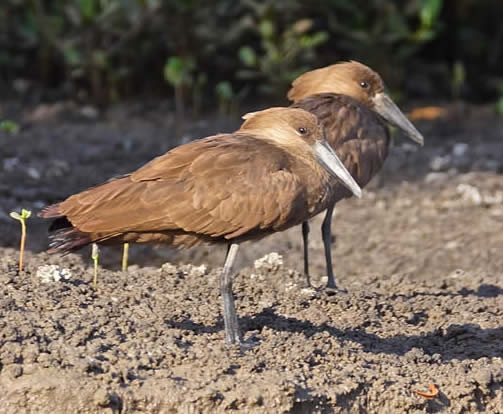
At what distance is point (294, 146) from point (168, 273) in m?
1.07

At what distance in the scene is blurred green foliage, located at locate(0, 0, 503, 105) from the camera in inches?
366

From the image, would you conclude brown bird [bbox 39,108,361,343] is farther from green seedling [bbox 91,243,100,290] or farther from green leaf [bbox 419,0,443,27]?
green leaf [bbox 419,0,443,27]

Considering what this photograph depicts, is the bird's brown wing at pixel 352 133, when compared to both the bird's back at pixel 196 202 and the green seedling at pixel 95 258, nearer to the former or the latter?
the bird's back at pixel 196 202

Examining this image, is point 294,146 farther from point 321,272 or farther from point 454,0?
point 454,0

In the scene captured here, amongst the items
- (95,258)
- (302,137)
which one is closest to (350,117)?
(302,137)

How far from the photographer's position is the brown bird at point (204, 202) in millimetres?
4637

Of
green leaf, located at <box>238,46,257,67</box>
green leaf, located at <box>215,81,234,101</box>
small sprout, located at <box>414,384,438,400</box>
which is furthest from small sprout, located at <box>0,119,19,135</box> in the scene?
small sprout, located at <box>414,384,438,400</box>

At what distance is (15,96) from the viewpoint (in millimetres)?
10094

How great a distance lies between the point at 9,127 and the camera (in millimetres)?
8258

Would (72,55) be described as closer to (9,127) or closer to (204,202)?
(9,127)

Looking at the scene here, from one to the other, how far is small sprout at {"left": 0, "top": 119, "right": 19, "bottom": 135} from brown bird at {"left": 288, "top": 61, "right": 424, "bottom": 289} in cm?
246

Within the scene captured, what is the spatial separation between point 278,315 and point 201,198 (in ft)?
2.83

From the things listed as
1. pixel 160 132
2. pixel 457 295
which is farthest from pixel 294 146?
pixel 160 132

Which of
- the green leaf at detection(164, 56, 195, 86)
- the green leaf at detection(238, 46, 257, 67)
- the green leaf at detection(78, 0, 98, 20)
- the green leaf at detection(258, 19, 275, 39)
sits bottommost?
the green leaf at detection(164, 56, 195, 86)
